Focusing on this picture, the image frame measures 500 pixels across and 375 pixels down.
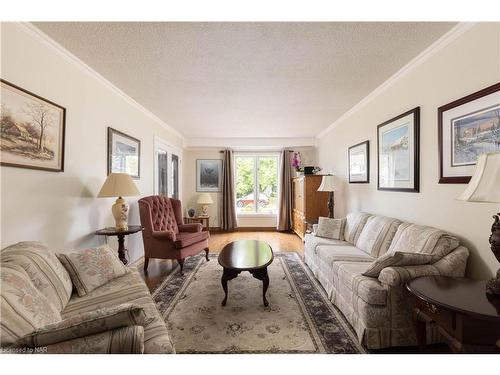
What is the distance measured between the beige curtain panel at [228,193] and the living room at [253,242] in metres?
2.55

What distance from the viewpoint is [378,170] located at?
3.24m

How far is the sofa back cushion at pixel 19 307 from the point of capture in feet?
3.39

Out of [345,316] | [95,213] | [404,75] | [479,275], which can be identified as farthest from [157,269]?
[404,75]

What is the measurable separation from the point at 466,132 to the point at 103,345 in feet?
8.81

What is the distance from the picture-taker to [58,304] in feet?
5.06

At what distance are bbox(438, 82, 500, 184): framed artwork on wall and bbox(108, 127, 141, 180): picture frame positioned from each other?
3600mm

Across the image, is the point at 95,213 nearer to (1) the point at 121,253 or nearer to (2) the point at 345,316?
(1) the point at 121,253

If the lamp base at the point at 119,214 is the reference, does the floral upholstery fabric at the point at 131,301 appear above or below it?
below

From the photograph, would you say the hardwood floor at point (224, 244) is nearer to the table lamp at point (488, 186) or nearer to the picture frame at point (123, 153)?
the picture frame at point (123, 153)

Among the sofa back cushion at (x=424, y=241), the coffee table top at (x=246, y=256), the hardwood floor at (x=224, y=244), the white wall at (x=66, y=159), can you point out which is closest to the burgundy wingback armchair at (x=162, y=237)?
the hardwood floor at (x=224, y=244)

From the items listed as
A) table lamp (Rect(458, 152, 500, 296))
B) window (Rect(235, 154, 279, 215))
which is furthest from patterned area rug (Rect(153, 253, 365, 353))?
window (Rect(235, 154, 279, 215))

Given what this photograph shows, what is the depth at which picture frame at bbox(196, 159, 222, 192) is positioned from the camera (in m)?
6.58

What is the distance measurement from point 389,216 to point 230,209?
411 centimetres

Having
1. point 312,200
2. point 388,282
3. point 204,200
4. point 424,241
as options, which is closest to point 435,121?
point 424,241
